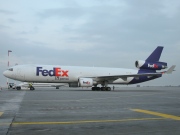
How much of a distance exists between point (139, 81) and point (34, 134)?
39.5 m

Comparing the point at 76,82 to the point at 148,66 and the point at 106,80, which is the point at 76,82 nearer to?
the point at 106,80

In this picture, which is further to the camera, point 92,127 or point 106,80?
point 106,80

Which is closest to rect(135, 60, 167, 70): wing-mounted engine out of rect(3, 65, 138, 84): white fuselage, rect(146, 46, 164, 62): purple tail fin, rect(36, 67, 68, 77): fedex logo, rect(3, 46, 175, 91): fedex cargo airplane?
rect(3, 46, 175, 91): fedex cargo airplane

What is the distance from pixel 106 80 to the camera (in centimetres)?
3991

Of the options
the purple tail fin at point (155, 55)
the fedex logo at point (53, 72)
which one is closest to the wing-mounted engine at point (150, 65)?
the purple tail fin at point (155, 55)

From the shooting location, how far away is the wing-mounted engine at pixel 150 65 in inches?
1698

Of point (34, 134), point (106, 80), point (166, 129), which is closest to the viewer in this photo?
point (34, 134)

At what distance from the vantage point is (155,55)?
4381cm

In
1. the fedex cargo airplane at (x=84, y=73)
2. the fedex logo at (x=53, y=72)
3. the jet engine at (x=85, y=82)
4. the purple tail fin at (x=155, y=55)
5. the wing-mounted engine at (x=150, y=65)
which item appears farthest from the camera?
the purple tail fin at (x=155, y=55)

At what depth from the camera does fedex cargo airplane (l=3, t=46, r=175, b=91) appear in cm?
3706

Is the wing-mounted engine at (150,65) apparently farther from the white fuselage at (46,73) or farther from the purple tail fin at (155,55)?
the white fuselage at (46,73)

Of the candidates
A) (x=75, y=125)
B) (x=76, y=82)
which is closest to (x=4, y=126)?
(x=75, y=125)

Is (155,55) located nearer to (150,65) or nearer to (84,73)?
(150,65)

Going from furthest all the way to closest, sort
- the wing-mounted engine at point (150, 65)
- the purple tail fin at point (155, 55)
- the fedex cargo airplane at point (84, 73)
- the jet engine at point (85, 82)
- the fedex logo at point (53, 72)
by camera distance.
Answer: the purple tail fin at point (155, 55) → the wing-mounted engine at point (150, 65) → the jet engine at point (85, 82) → the fedex cargo airplane at point (84, 73) → the fedex logo at point (53, 72)
